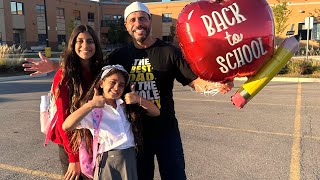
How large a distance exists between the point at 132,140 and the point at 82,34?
2.84 ft

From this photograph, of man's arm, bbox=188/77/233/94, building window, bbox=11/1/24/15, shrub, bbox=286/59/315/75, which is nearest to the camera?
man's arm, bbox=188/77/233/94

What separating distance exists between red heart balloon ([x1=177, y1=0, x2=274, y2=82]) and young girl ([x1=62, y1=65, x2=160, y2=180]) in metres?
0.57

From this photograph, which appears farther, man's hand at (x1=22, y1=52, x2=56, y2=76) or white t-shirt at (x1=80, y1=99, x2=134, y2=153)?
man's hand at (x1=22, y1=52, x2=56, y2=76)

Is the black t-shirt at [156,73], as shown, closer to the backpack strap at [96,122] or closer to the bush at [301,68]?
the backpack strap at [96,122]

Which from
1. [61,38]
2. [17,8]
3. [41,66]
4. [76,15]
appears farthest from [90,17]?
[41,66]

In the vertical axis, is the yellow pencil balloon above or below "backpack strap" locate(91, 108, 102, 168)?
above

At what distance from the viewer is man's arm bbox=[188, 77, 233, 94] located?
2211 millimetres

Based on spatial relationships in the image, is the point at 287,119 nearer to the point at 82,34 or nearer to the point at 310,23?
the point at 82,34

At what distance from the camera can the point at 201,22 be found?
6.38ft

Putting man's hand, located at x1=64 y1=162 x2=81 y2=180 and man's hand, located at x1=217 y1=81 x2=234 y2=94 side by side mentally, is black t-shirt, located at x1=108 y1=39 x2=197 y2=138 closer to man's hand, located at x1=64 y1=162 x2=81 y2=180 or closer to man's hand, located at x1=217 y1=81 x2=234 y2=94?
man's hand, located at x1=217 y1=81 x2=234 y2=94

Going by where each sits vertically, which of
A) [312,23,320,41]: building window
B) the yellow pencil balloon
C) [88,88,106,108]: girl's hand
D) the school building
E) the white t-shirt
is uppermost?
the school building

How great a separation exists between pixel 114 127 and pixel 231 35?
103 cm

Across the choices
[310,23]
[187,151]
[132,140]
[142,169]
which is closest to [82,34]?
[132,140]

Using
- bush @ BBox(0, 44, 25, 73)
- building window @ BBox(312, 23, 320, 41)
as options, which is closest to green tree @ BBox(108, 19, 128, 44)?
building window @ BBox(312, 23, 320, 41)
